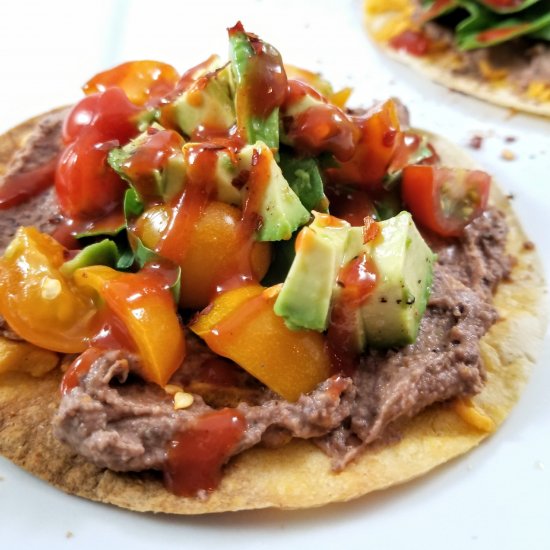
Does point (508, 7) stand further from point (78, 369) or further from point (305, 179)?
point (78, 369)

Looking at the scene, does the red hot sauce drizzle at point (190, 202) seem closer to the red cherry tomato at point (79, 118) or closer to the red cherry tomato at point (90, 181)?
the red cherry tomato at point (90, 181)

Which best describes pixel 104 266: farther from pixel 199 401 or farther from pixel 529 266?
pixel 529 266

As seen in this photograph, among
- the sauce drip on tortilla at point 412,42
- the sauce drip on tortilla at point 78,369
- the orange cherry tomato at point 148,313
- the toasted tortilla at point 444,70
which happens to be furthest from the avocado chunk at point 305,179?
the sauce drip on tortilla at point 412,42

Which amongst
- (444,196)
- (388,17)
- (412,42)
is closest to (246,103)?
(444,196)

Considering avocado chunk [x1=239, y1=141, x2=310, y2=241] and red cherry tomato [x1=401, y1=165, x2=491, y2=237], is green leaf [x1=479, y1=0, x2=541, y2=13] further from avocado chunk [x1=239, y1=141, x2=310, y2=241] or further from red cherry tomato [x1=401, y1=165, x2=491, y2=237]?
avocado chunk [x1=239, y1=141, x2=310, y2=241]

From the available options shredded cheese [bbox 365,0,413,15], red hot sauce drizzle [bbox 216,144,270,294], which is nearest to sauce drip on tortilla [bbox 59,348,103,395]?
red hot sauce drizzle [bbox 216,144,270,294]
